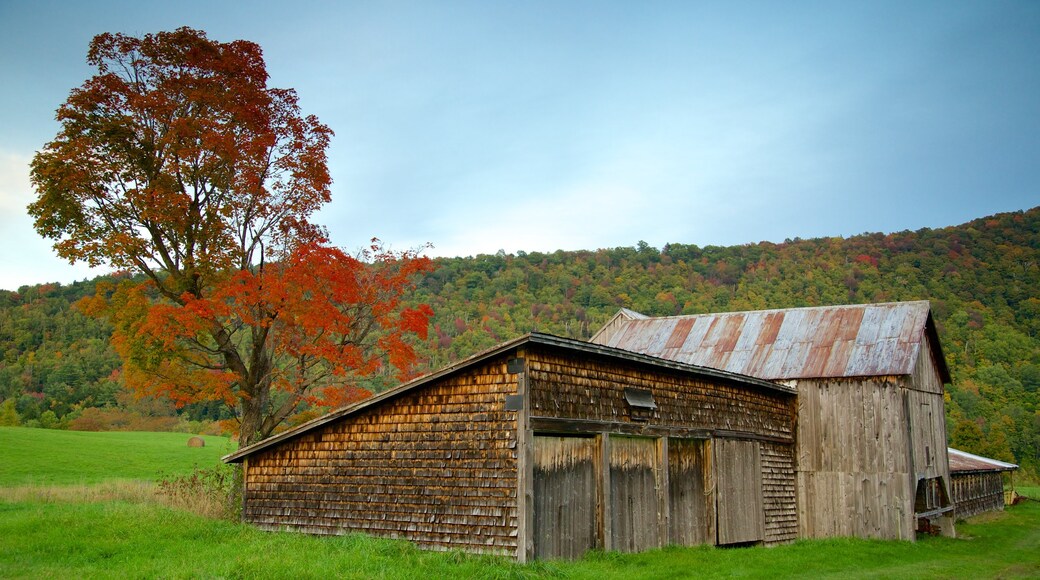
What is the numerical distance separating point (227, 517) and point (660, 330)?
15.7m

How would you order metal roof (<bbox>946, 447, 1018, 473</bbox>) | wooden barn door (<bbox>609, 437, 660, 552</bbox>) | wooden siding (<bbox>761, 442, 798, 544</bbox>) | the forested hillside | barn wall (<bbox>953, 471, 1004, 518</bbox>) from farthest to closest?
1. the forested hillside
2. metal roof (<bbox>946, 447, 1018, 473</bbox>)
3. barn wall (<bbox>953, 471, 1004, 518</bbox>)
4. wooden siding (<bbox>761, 442, 798, 544</bbox>)
5. wooden barn door (<bbox>609, 437, 660, 552</bbox>)

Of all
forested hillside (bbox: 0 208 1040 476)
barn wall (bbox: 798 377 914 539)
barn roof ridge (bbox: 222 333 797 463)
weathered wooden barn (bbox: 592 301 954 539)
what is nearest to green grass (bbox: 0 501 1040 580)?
barn wall (bbox: 798 377 914 539)

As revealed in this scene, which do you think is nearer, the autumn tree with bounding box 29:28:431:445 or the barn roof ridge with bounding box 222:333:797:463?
the barn roof ridge with bounding box 222:333:797:463

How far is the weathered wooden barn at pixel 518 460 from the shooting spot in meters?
13.0

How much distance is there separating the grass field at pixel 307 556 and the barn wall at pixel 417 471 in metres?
0.56

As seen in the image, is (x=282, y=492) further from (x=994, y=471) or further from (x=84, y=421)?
(x=84, y=421)

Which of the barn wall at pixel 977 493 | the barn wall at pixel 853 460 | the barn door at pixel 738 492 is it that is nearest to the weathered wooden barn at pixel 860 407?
the barn wall at pixel 853 460

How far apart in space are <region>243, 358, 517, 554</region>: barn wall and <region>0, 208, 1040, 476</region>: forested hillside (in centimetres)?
3714

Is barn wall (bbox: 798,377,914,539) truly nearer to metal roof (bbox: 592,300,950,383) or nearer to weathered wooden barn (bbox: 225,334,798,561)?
metal roof (bbox: 592,300,950,383)

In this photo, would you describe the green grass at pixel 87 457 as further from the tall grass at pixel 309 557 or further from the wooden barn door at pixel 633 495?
the wooden barn door at pixel 633 495

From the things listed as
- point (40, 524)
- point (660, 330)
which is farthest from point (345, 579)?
point (660, 330)

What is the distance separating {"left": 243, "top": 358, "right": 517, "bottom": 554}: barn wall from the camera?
42.5 feet

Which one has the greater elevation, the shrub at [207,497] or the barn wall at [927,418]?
the barn wall at [927,418]

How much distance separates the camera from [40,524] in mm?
14711
